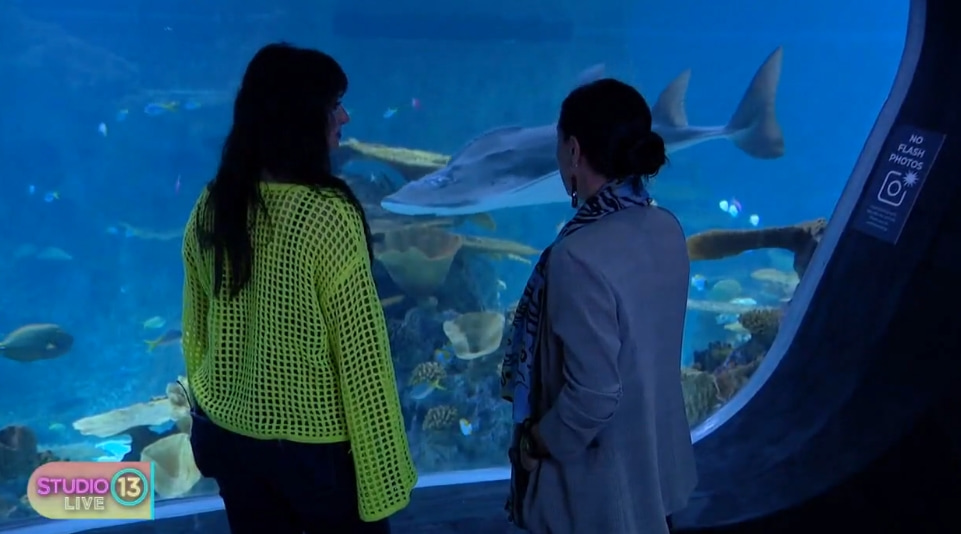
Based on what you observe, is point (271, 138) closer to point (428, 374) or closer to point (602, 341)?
point (602, 341)

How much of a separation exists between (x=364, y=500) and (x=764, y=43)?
231 inches

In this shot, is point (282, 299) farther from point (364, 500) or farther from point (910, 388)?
point (910, 388)

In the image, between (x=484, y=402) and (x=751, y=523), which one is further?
(x=484, y=402)

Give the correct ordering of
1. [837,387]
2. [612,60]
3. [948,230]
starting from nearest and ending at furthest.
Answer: [948,230] < [837,387] < [612,60]

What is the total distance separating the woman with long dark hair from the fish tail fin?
3310 millimetres

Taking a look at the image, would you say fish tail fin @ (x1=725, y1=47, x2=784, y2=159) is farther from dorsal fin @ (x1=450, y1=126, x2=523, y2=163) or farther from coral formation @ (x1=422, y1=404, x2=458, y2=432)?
coral formation @ (x1=422, y1=404, x2=458, y2=432)

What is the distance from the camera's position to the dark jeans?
1.06m

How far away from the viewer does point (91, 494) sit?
212 centimetres

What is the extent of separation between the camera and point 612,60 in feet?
14.9

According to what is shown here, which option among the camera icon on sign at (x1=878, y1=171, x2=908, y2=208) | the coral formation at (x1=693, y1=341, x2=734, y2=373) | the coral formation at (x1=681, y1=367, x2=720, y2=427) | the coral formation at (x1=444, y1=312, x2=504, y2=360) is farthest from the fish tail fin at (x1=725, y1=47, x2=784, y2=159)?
the camera icon on sign at (x1=878, y1=171, x2=908, y2=208)

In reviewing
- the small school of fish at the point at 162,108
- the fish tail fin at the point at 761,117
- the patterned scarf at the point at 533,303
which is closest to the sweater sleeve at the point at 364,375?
the patterned scarf at the point at 533,303

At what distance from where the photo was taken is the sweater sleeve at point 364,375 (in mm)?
1013

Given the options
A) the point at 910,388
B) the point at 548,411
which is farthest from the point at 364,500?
the point at 910,388

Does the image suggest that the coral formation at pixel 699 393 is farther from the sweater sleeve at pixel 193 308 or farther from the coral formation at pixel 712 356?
the sweater sleeve at pixel 193 308
